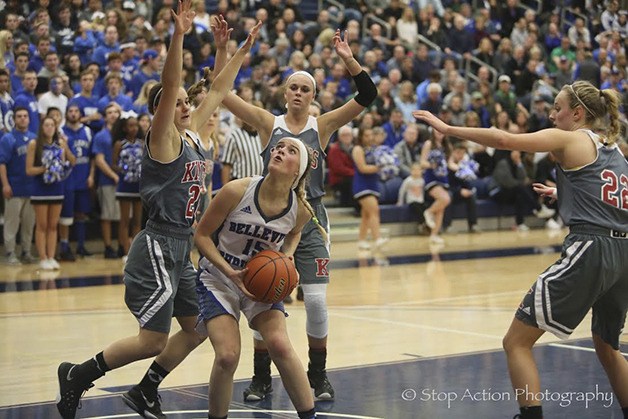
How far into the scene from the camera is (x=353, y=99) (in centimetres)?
744

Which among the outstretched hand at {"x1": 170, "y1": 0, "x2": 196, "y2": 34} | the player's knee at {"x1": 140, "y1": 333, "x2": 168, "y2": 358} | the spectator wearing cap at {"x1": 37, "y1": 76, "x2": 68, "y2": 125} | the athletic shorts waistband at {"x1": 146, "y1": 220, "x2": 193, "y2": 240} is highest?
the outstretched hand at {"x1": 170, "y1": 0, "x2": 196, "y2": 34}

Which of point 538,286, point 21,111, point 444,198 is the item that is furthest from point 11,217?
point 538,286

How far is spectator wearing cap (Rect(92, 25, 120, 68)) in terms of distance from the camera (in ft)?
52.2

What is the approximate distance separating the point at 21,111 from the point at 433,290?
5384 mm

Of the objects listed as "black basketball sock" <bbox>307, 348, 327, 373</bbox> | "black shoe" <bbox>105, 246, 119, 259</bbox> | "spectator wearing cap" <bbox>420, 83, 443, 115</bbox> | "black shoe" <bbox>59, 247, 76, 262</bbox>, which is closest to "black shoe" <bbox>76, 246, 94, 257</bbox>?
"black shoe" <bbox>105, 246, 119, 259</bbox>

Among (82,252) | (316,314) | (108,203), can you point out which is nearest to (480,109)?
(108,203)

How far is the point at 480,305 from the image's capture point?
11023 mm

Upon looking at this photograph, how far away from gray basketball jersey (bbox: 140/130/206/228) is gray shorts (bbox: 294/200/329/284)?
1.15 m

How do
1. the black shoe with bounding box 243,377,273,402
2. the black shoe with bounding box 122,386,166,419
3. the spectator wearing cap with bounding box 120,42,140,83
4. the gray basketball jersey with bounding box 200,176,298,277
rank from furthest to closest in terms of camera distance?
the spectator wearing cap with bounding box 120,42,140,83, the black shoe with bounding box 243,377,273,402, the black shoe with bounding box 122,386,166,419, the gray basketball jersey with bounding box 200,176,298,277

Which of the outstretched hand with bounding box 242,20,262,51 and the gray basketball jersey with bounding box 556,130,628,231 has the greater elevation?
the outstretched hand with bounding box 242,20,262,51

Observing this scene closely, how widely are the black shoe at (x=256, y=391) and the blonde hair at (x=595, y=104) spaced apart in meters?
2.67

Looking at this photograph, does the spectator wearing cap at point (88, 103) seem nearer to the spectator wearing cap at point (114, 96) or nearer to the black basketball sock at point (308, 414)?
the spectator wearing cap at point (114, 96)

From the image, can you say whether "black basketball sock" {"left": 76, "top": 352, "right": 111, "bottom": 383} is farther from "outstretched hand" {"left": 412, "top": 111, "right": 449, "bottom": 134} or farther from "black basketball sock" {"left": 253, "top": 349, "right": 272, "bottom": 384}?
"outstretched hand" {"left": 412, "top": 111, "right": 449, "bottom": 134}

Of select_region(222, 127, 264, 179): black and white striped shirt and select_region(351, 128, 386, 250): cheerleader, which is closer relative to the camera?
select_region(222, 127, 264, 179): black and white striped shirt
